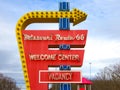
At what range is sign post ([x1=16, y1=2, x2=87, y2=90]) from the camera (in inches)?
728

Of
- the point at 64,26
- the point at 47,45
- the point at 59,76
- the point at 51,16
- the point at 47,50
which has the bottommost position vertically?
the point at 59,76

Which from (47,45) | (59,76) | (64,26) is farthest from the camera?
(64,26)

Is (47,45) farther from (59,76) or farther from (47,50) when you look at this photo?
(59,76)

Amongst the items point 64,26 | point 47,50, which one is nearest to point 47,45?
point 47,50

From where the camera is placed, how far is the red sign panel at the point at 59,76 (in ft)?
59.9

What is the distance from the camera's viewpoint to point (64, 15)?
61.3 feet

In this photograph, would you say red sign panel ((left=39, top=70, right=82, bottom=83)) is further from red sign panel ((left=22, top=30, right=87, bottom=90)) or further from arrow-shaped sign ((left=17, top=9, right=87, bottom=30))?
arrow-shaped sign ((left=17, top=9, right=87, bottom=30))

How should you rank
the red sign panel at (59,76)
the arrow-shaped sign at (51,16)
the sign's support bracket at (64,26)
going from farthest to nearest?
the arrow-shaped sign at (51,16)
the sign's support bracket at (64,26)
the red sign panel at (59,76)

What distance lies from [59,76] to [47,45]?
1521mm

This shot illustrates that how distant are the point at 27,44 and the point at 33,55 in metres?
0.58

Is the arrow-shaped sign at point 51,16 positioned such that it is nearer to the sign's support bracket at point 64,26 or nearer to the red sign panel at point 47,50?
the sign's support bracket at point 64,26

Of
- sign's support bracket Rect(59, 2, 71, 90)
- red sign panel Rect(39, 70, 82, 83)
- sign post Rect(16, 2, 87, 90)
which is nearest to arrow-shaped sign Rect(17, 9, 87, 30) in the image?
sign post Rect(16, 2, 87, 90)

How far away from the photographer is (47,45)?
61.0ft

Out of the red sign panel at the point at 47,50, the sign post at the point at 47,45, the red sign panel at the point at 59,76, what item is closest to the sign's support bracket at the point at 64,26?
the sign post at the point at 47,45
